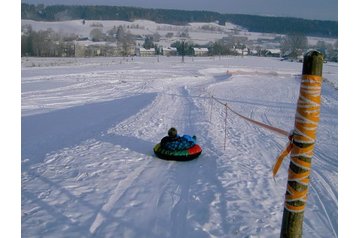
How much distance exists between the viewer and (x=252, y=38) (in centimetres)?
16012

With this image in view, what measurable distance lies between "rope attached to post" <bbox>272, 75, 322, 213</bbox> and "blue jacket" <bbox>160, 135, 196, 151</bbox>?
7286 millimetres

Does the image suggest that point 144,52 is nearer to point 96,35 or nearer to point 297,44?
point 96,35

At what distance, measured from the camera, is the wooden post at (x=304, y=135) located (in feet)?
8.74

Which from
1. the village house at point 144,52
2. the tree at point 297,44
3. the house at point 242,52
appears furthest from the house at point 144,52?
the tree at point 297,44

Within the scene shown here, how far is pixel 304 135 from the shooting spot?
277 centimetres

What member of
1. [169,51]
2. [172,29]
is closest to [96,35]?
[169,51]

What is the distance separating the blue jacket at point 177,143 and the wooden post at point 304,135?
23.6 feet

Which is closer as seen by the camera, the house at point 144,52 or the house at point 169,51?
the house at point 144,52

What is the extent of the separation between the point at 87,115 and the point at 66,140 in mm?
6645

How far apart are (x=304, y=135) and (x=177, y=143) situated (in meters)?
7.66

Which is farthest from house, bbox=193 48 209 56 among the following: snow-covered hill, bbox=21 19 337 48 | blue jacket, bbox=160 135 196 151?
blue jacket, bbox=160 135 196 151

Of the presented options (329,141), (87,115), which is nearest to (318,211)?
(329,141)

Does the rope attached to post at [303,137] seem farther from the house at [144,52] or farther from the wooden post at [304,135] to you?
the house at [144,52]

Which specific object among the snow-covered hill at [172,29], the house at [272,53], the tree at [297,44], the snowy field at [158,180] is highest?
the snow-covered hill at [172,29]
